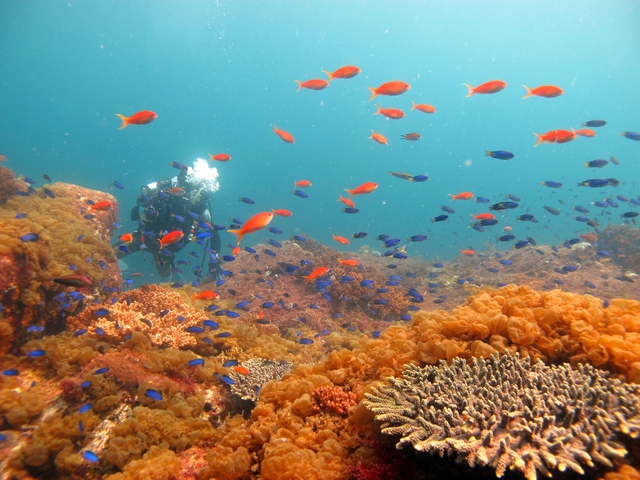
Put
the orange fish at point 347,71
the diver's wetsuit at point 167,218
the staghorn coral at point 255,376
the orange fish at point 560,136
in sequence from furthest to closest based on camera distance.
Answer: the diver's wetsuit at point 167,218, the orange fish at point 347,71, the orange fish at point 560,136, the staghorn coral at point 255,376

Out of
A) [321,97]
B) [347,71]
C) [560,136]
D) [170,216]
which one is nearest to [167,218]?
[170,216]

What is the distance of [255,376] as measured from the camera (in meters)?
5.14

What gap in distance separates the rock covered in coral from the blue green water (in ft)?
183

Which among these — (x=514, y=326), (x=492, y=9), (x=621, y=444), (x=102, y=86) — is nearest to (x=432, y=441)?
(x=621, y=444)

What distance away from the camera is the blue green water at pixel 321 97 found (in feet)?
A: 283

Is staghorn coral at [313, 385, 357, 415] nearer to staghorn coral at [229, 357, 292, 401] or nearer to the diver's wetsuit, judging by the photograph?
staghorn coral at [229, 357, 292, 401]

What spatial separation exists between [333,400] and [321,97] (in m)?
146

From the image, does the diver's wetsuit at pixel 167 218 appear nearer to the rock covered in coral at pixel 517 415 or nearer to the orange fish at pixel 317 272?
the orange fish at pixel 317 272

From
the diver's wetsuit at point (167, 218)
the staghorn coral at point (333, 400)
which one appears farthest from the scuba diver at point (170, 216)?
the staghorn coral at point (333, 400)

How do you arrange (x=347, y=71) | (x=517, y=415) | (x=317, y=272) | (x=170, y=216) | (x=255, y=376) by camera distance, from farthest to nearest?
(x=170, y=216), (x=317, y=272), (x=347, y=71), (x=255, y=376), (x=517, y=415)

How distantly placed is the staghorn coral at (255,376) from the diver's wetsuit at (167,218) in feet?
21.3

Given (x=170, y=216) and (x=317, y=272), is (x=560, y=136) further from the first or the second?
(x=170, y=216)

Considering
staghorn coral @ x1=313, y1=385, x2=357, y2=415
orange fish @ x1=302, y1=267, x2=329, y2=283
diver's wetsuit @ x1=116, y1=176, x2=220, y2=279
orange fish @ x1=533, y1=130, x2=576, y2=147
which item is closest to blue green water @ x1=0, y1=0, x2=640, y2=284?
diver's wetsuit @ x1=116, y1=176, x2=220, y2=279

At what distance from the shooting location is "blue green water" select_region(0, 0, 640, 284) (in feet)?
283
